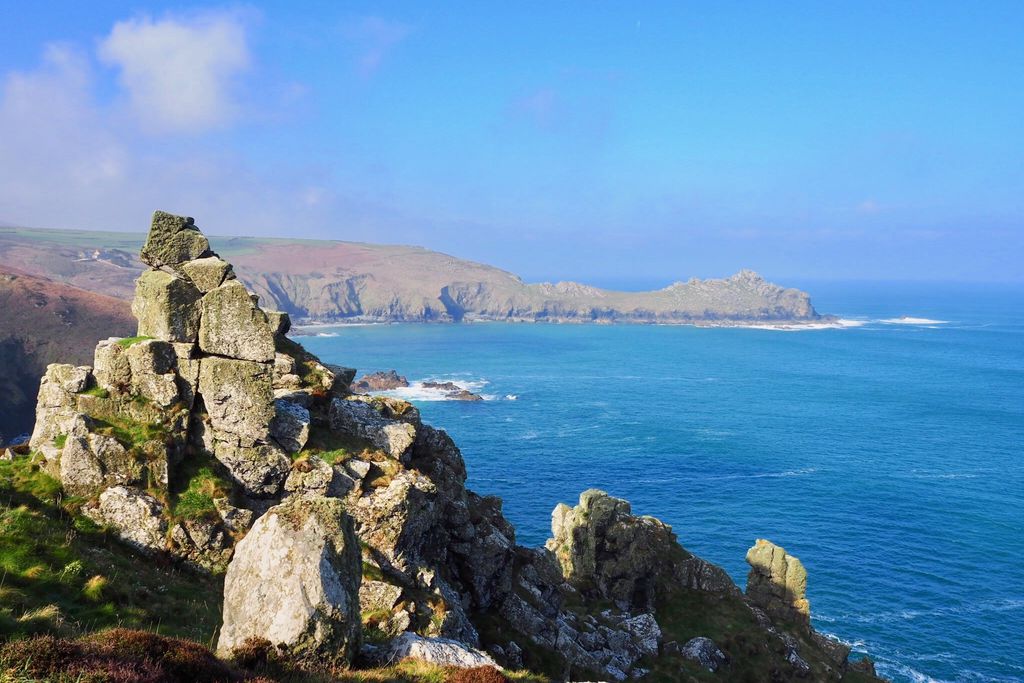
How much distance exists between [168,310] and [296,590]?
54.6 ft

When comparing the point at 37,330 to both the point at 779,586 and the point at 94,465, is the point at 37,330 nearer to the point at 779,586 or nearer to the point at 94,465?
the point at 94,465

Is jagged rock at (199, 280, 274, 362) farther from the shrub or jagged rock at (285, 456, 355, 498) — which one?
the shrub

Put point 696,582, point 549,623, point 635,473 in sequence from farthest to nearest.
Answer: point 635,473, point 696,582, point 549,623

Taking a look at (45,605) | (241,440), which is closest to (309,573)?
(45,605)

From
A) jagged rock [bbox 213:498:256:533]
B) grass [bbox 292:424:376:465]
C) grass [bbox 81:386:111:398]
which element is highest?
grass [bbox 81:386:111:398]

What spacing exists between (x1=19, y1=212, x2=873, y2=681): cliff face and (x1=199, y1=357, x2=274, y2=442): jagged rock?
6cm

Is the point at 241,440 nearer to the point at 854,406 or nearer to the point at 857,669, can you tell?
the point at 857,669

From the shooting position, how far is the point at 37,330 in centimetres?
A: 14250

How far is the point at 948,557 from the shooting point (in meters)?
74.0

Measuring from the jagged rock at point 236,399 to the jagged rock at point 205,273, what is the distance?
14.5ft

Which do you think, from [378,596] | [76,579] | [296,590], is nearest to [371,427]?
[378,596]

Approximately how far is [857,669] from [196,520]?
52931 mm

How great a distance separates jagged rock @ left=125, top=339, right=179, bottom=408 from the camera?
1004 inches

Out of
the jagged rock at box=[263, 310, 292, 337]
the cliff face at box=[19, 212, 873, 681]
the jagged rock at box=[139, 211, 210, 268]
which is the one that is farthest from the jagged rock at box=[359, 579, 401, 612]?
the jagged rock at box=[139, 211, 210, 268]
